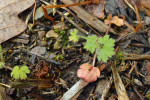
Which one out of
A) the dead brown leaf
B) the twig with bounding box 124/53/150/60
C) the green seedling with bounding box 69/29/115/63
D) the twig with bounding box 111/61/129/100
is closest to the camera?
the twig with bounding box 111/61/129/100

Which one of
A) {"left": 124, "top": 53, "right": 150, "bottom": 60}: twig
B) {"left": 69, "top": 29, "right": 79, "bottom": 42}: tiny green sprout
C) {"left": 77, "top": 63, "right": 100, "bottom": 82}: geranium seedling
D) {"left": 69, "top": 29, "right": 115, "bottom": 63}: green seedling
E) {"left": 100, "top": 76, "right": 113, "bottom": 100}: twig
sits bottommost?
{"left": 100, "top": 76, "right": 113, "bottom": 100}: twig

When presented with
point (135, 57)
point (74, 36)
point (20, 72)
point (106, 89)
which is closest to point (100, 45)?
point (74, 36)

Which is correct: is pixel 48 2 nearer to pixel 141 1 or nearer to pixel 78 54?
pixel 78 54

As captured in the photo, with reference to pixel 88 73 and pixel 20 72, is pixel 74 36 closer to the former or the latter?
pixel 88 73

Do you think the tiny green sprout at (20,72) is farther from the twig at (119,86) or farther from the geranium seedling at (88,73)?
the twig at (119,86)

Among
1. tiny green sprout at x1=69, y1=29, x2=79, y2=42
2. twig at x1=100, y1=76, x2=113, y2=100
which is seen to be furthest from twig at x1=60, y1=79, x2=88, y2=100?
tiny green sprout at x1=69, y1=29, x2=79, y2=42

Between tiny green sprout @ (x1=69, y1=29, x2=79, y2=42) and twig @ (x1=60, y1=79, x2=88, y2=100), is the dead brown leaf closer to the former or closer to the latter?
tiny green sprout @ (x1=69, y1=29, x2=79, y2=42)

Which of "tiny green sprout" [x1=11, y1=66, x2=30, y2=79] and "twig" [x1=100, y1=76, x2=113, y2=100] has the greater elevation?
"tiny green sprout" [x1=11, y1=66, x2=30, y2=79]
